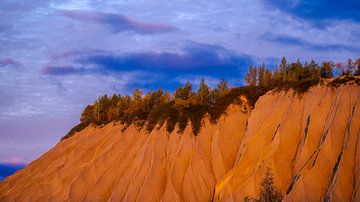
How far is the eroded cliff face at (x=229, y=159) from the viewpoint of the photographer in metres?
32.4

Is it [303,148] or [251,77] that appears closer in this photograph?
[303,148]

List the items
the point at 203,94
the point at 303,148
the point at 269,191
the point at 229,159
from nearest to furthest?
the point at 269,191 < the point at 303,148 < the point at 229,159 < the point at 203,94

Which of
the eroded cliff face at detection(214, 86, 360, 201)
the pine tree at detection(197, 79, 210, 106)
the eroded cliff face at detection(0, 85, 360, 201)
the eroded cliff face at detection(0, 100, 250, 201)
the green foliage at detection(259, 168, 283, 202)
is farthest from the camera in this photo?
the pine tree at detection(197, 79, 210, 106)

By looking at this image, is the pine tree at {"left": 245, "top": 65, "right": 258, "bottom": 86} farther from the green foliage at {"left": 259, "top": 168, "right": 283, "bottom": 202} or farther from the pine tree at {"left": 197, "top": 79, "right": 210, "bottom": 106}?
the green foliage at {"left": 259, "top": 168, "right": 283, "bottom": 202}

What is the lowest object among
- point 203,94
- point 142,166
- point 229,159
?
point 142,166

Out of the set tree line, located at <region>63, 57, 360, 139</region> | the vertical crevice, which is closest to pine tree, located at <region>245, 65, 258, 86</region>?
tree line, located at <region>63, 57, 360, 139</region>

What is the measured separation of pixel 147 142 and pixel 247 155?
1244 cm

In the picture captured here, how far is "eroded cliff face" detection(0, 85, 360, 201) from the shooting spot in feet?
106

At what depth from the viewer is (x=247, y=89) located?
4734 cm

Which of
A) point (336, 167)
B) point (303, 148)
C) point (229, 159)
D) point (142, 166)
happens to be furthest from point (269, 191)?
point (142, 166)

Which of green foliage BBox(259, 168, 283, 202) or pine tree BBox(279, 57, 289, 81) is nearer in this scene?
green foliage BBox(259, 168, 283, 202)

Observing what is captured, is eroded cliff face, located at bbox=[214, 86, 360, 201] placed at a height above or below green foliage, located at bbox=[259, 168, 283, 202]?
above

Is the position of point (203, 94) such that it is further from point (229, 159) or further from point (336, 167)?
point (336, 167)

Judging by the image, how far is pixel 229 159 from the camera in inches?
1666
